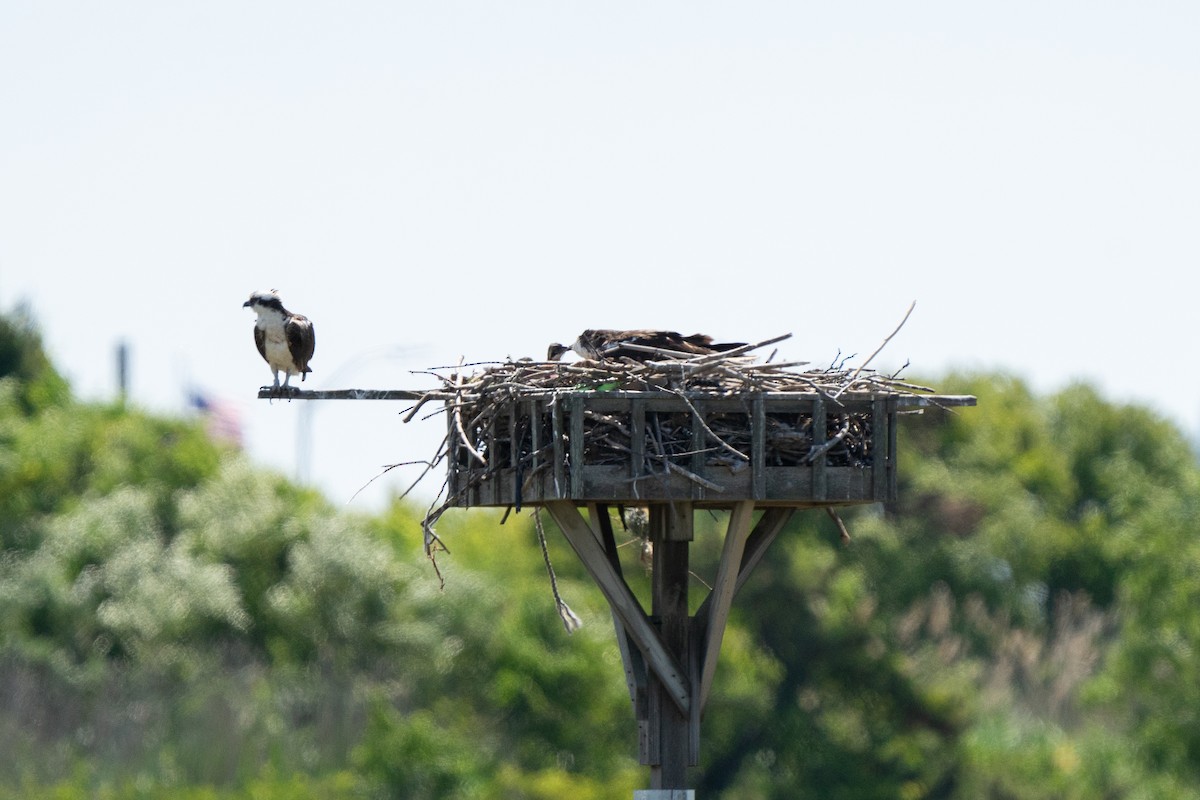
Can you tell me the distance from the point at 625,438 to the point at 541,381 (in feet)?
2.36

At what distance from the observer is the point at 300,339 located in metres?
11.3

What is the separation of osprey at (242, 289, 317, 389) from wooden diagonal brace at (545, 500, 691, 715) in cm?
260

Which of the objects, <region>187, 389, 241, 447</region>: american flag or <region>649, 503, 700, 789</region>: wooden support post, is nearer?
<region>649, 503, 700, 789</region>: wooden support post

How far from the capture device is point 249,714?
27.8 m

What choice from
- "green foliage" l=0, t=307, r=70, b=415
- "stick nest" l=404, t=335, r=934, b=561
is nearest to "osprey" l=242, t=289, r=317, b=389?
"stick nest" l=404, t=335, r=934, b=561

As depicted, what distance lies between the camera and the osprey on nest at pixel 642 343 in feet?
32.5

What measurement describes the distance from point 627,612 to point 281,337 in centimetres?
327

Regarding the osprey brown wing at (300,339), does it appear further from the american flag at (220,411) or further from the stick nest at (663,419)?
the american flag at (220,411)

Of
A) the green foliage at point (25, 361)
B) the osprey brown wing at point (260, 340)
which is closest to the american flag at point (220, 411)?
the green foliage at point (25, 361)

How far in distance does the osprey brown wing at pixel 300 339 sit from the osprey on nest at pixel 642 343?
197 centimetres

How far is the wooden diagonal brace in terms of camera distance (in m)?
9.16

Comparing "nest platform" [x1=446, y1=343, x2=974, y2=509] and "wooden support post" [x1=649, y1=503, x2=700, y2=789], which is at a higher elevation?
"nest platform" [x1=446, y1=343, x2=974, y2=509]

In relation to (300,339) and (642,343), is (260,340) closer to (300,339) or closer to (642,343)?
(300,339)

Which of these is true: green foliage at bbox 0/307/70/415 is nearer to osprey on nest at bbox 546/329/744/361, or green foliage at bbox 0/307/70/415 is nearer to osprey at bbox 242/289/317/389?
osprey at bbox 242/289/317/389
